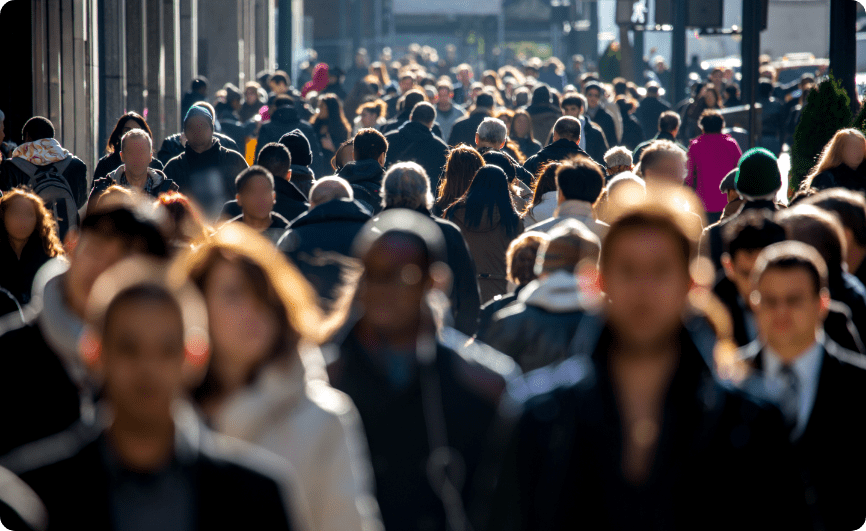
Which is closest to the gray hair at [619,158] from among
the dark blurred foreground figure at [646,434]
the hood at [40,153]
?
the hood at [40,153]

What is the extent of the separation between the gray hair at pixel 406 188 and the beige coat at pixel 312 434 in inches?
146

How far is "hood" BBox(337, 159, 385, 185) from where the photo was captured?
1004cm

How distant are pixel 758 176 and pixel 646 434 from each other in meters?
4.56

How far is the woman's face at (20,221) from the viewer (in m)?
6.79

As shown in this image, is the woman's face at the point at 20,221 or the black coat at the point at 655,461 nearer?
the black coat at the point at 655,461

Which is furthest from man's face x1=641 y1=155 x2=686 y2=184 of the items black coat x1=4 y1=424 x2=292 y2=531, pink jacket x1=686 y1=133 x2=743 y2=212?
black coat x1=4 y1=424 x2=292 y2=531

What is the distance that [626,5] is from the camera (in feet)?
91.5

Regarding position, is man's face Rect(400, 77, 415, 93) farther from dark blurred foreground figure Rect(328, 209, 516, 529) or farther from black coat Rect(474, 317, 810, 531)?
black coat Rect(474, 317, 810, 531)

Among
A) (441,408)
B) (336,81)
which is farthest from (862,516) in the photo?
(336,81)

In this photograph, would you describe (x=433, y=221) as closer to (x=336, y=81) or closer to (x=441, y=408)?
(x=441, y=408)

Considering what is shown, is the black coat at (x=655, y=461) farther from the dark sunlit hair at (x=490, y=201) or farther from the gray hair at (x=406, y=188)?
the dark sunlit hair at (x=490, y=201)

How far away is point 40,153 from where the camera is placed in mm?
10430

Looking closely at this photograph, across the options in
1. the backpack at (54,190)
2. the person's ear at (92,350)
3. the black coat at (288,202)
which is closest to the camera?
the person's ear at (92,350)

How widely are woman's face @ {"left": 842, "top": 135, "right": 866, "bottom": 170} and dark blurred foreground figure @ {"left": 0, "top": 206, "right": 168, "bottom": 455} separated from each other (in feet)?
19.6
